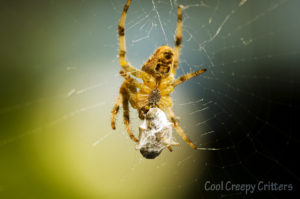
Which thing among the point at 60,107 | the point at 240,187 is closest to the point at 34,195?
the point at 60,107

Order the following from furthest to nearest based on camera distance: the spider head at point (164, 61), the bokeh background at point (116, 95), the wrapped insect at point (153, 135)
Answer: the bokeh background at point (116, 95), the spider head at point (164, 61), the wrapped insect at point (153, 135)

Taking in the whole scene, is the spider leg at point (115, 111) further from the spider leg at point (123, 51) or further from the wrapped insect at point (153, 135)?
the wrapped insect at point (153, 135)

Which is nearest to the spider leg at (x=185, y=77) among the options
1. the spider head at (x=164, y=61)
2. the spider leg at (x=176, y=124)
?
the spider head at (x=164, y=61)

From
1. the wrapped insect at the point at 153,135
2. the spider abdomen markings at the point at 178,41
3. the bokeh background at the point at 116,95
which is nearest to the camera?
the wrapped insect at the point at 153,135

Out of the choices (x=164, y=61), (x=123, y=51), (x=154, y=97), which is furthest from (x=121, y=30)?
(x=154, y=97)

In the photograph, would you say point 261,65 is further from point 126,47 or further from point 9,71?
point 9,71
